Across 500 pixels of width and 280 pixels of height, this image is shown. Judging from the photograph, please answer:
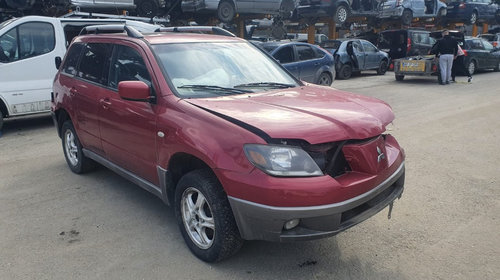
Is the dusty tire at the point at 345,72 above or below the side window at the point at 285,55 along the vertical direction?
below

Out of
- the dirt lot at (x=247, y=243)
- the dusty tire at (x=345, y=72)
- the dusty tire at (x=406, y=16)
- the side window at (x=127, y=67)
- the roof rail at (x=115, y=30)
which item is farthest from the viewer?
the dusty tire at (x=406, y=16)

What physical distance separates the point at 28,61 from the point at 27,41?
0.39m

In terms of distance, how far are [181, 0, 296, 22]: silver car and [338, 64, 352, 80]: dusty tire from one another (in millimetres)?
3995

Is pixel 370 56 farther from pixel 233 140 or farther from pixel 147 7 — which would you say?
pixel 233 140

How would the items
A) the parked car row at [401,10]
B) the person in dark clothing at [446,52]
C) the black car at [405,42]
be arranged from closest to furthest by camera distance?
the person in dark clothing at [446,52]
the parked car row at [401,10]
the black car at [405,42]

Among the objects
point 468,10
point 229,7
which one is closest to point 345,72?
point 229,7

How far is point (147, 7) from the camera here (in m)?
14.8

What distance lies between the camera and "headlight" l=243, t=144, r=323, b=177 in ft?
8.31

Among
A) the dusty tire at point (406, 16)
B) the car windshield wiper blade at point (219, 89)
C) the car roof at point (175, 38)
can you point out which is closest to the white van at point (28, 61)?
the car roof at point (175, 38)

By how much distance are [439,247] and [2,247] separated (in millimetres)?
3632

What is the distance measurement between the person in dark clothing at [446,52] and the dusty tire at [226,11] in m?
7.73

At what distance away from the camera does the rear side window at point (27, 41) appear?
7188 mm

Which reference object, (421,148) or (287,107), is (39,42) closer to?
(287,107)

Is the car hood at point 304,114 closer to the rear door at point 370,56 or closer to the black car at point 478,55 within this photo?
the rear door at point 370,56
